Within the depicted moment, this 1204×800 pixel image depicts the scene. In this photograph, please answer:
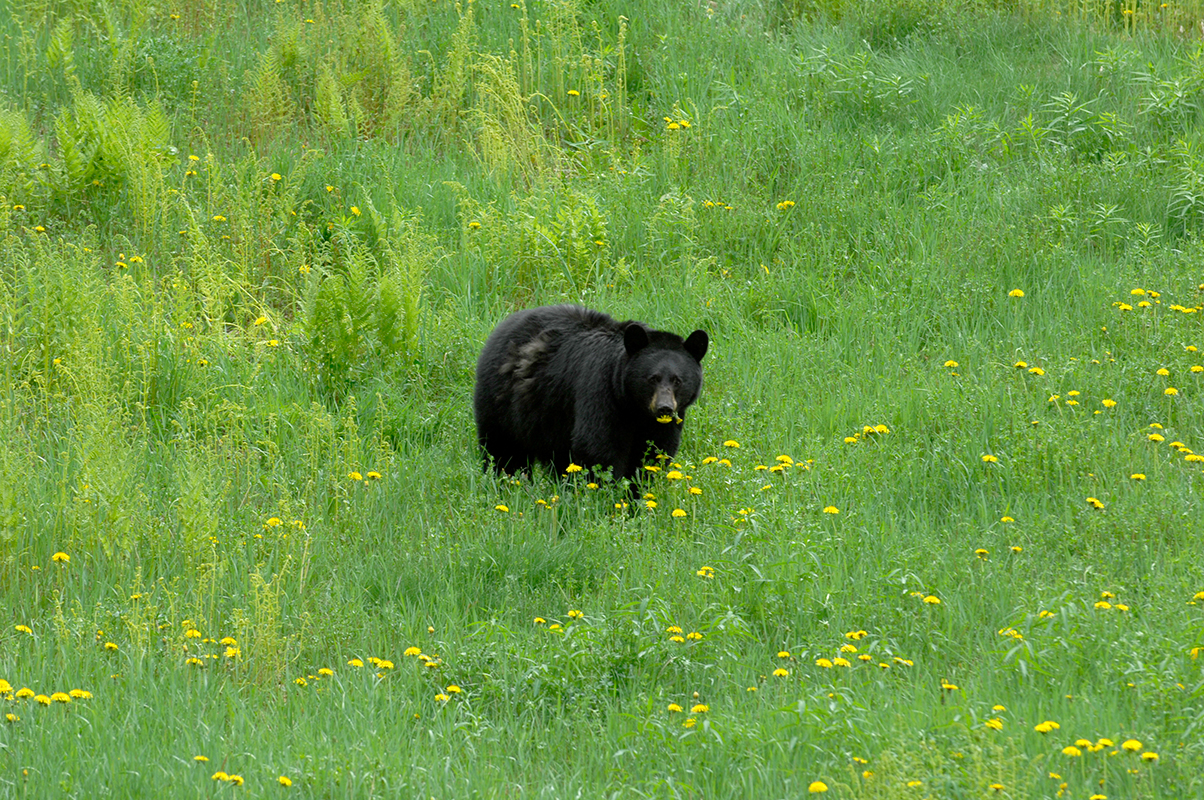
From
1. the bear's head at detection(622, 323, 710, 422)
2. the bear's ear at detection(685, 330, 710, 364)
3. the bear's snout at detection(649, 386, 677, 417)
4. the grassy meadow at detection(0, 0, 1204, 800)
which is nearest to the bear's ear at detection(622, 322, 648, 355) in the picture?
the bear's head at detection(622, 323, 710, 422)

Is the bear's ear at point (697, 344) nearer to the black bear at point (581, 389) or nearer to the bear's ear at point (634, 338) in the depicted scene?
the black bear at point (581, 389)

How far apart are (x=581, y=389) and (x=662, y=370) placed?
54 cm

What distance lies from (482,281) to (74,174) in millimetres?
3205

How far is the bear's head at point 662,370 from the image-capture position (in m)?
6.38

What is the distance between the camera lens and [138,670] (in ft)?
15.4

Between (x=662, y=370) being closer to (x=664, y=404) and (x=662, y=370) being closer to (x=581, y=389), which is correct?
(x=664, y=404)

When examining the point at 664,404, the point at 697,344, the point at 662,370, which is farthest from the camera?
the point at 697,344

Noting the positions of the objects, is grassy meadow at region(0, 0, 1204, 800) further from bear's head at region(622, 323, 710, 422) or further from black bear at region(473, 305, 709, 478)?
bear's head at region(622, 323, 710, 422)

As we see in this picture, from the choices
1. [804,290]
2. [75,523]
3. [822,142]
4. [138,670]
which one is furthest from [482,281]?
[138,670]

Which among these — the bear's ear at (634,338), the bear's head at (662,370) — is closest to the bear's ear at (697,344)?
the bear's head at (662,370)

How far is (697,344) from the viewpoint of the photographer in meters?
6.68

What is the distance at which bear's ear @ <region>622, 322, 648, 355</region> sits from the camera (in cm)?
650

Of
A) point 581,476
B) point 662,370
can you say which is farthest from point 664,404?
point 581,476

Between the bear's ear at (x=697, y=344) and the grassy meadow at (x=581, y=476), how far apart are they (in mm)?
454
